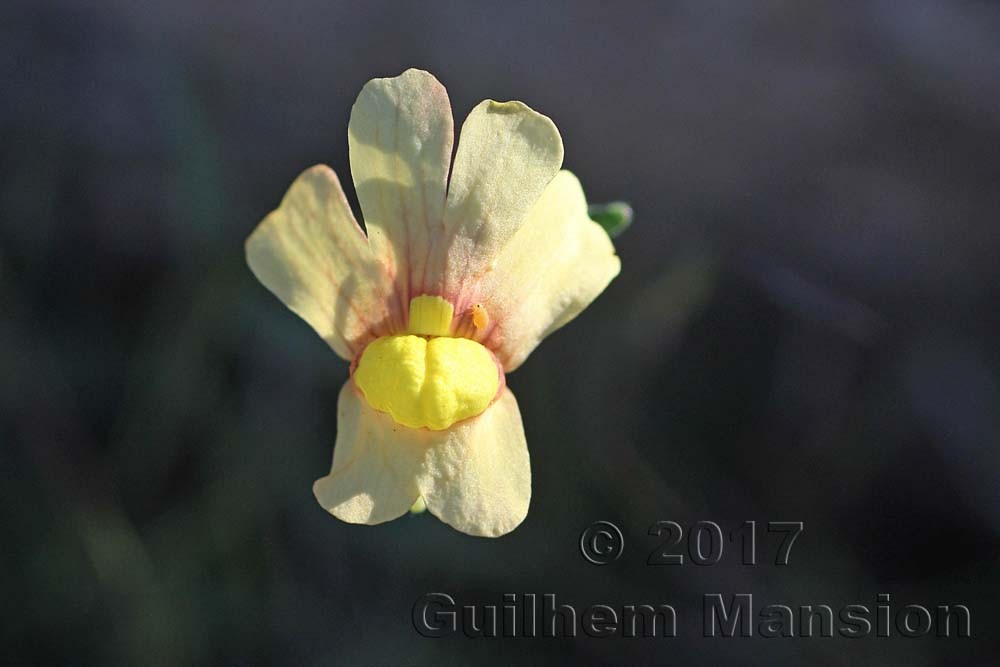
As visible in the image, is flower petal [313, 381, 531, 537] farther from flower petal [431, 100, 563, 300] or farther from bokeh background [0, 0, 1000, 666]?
bokeh background [0, 0, 1000, 666]

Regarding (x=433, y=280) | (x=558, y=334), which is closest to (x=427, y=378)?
(x=433, y=280)

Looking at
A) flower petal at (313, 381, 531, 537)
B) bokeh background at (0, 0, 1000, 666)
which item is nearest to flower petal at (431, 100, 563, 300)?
flower petal at (313, 381, 531, 537)

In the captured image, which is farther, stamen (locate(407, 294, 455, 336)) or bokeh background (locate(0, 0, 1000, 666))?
bokeh background (locate(0, 0, 1000, 666))

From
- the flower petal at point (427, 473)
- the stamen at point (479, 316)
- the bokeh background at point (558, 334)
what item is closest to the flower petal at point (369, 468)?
the flower petal at point (427, 473)

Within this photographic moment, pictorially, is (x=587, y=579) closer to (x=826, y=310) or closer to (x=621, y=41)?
(x=826, y=310)

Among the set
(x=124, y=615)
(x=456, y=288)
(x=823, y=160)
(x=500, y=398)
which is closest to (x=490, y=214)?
(x=456, y=288)

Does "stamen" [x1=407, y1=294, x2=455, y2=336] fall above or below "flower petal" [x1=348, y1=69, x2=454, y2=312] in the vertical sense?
below

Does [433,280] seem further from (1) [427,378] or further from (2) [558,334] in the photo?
(2) [558,334]

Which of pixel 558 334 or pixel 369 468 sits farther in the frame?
pixel 558 334
